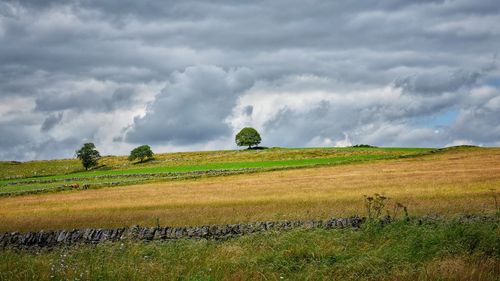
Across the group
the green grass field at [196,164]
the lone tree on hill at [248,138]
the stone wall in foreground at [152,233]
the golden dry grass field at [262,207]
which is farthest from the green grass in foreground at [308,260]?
the lone tree on hill at [248,138]

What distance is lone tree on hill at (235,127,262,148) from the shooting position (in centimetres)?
16288

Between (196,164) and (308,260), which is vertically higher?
(196,164)

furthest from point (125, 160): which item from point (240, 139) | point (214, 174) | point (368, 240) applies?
point (368, 240)

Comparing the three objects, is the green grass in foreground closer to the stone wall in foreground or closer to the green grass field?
the stone wall in foreground

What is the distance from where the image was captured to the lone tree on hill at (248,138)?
163 meters

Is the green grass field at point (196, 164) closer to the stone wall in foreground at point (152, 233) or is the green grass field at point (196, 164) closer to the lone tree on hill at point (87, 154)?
the lone tree on hill at point (87, 154)

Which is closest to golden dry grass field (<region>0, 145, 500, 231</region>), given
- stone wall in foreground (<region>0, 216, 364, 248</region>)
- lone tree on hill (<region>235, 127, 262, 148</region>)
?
stone wall in foreground (<region>0, 216, 364, 248</region>)

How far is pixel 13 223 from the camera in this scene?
105ft

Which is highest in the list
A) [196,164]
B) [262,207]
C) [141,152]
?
[141,152]

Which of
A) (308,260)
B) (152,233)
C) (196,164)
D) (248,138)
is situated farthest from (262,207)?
(248,138)

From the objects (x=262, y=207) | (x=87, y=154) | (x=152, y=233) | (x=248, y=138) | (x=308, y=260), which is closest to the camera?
(x=308, y=260)

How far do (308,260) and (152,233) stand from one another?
8954 mm

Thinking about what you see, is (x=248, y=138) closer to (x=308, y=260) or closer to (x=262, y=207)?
(x=262, y=207)

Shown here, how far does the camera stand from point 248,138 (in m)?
163
